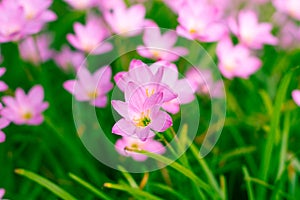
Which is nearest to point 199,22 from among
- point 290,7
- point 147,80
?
point 147,80

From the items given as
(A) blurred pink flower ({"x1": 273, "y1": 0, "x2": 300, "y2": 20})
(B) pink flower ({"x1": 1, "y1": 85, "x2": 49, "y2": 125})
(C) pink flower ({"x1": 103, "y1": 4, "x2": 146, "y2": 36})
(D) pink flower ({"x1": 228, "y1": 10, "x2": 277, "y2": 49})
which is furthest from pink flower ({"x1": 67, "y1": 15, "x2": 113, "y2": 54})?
(A) blurred pink flower ({"x1": 273, "y1": 0, "x2": 300, "y2": 20})

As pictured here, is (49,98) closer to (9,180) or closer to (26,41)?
(9,180)

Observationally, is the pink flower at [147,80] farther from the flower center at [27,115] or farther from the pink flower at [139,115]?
the flower center at [27,115]

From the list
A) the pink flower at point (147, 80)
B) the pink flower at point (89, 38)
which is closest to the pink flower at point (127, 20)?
the pink flower at point (89, 38)

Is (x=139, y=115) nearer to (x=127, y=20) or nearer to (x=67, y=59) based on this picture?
(x=127, y=20)

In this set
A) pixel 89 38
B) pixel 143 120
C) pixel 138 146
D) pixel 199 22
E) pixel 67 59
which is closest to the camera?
pixel 143 120
